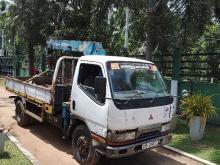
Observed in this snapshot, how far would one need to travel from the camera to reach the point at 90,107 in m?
7.34

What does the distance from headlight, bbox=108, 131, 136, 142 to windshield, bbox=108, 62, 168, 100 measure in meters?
0.65

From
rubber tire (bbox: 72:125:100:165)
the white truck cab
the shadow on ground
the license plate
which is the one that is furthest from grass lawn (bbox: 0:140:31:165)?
the license plate

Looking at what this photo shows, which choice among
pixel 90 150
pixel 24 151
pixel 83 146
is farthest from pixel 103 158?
pixel 24 151

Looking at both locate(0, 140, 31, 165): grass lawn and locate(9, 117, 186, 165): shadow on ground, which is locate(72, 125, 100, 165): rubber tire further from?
locate(0, 140, 31, 165): grass lawn

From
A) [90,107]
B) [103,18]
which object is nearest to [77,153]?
[90,107]

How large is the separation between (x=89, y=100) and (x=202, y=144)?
3600mm

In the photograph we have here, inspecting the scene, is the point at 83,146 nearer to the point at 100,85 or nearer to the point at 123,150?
the point at 123,150

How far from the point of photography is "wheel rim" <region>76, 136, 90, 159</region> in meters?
7.59

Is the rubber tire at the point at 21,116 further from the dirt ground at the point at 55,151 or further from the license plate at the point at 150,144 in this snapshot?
the license plate at the point at 150,144

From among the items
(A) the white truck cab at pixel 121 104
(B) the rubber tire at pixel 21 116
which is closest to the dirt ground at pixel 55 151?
(B) the rubber tire at pixel 21 116

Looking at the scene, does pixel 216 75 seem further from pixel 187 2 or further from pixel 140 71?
pixel 140 71

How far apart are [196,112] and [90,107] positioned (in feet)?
11.1

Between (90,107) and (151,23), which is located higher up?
(151,23)

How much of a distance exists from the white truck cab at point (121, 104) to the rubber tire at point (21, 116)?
3.41 metres
